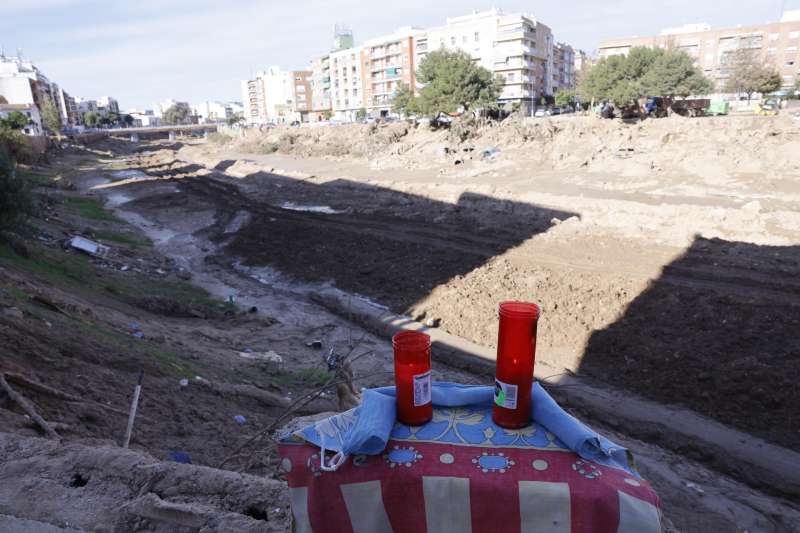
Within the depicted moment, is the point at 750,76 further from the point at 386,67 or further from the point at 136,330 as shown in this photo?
the point at 136,330

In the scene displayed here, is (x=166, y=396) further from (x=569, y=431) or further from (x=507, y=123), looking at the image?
(x=507, y=123)

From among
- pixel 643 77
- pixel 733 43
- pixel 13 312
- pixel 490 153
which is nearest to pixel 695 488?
pixel 13 312

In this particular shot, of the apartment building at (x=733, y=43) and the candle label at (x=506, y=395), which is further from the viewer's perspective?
the apartment building at (x=733, y=43)

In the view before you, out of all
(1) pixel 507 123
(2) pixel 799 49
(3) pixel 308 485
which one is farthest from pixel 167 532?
(2) pixel 799 49

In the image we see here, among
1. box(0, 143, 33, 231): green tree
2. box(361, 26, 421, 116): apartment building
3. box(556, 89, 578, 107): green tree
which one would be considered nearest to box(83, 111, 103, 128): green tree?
box(361, 26, 421, 116): apartment building

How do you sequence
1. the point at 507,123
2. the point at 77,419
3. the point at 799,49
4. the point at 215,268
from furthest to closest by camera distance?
1. the point at 799,49
2. the point at 507,123
3. the point at 215,268
4. the point at 77,419

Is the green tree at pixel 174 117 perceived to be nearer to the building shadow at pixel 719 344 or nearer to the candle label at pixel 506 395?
the building shadow at pixel 719 344

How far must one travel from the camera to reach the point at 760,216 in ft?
53.2

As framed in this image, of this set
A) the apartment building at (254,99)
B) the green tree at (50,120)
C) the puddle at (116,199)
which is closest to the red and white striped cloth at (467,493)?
the puddle at (116,199)

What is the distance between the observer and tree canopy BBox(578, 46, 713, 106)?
4534cm

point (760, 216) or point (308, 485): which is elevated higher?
point (308, 485)

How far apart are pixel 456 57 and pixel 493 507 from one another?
162 feet

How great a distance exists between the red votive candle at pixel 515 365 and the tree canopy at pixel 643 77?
50.6 meters

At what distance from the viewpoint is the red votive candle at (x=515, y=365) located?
2486 mm
